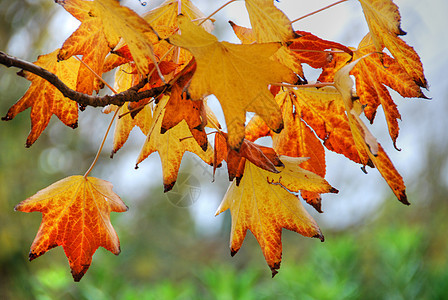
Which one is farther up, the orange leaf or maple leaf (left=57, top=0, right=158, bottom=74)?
maple leaf (left=57, top=0, right=158, bottom=74)

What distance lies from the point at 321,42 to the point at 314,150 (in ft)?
0.36

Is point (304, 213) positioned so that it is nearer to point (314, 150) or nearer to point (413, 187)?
point (314, 150)

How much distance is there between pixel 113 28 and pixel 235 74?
0.33ft

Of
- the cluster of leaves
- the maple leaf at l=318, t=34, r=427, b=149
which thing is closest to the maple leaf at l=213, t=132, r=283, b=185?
the cluster of leaves

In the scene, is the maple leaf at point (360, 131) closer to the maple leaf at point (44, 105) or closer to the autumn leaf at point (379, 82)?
the autumn leaf at point (379, 82)

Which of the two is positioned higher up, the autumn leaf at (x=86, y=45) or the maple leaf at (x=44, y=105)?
the autumn leaf at (x=86, y=45)

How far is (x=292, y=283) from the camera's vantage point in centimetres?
176

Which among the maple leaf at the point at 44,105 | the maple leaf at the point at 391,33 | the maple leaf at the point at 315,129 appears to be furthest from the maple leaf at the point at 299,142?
the maple leaf at the point at 44,105

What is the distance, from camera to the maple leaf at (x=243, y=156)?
11.6 inches

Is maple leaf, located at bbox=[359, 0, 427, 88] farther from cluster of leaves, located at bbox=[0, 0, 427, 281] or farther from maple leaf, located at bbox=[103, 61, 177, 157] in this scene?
maple leaf, located at bbox=[103, 61, 177, 157]

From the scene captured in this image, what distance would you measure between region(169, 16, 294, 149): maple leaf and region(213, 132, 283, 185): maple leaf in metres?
0.03

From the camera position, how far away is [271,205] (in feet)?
1.22

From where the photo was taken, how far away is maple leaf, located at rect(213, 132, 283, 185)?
30 cm

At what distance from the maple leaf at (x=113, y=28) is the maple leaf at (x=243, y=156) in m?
0.09
